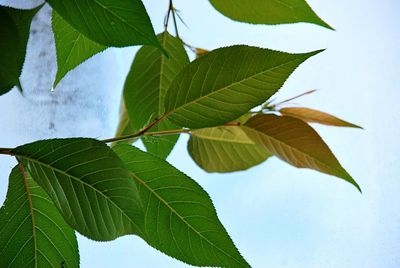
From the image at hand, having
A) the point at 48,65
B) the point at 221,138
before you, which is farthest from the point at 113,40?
the point at 48,65

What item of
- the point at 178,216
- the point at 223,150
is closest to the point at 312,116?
the point at 223,150

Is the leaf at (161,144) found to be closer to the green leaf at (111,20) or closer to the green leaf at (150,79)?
the green leaf at (150,79)

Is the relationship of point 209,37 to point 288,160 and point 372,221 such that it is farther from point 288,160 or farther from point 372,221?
point 288,160

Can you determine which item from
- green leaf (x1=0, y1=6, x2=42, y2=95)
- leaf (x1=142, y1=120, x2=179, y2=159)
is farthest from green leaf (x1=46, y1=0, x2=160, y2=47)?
leaf (x1=142, y1=120, x2=179, y2=159)

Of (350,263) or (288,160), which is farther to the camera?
(350,263)

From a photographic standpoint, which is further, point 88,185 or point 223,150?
point 223,150

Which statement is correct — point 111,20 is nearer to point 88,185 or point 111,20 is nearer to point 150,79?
point 88,185
